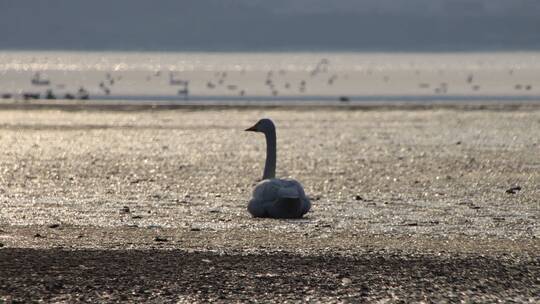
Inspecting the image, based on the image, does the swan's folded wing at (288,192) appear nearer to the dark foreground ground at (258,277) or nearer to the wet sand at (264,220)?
the wet sand at (264,220)

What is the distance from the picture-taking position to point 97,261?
12148 millimetres

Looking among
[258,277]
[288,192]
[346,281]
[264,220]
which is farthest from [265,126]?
[346,281]

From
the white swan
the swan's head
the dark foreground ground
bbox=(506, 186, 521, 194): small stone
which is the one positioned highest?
the swan's head

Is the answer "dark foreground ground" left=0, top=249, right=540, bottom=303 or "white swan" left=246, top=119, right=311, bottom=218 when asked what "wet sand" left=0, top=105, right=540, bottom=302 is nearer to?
"dark foreground ground" left=0, top=249, right=540, bottom=303

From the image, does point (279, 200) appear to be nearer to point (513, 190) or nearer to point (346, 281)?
point (346, 281)

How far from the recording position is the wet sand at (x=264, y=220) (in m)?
11.4

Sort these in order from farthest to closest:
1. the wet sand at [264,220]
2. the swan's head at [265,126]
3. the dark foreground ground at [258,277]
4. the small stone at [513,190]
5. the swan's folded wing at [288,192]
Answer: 1. the small stone at [513,190]
2. the swan's head at [265,126]
3. the swan's folded wing at [288,192]
4. the wet sand at [264,220]
5. the dark foreground ground at [258,277]

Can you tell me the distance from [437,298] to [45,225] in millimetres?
5086

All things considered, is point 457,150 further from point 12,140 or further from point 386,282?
point 386,282

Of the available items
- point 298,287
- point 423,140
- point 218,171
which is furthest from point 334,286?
point 423,140

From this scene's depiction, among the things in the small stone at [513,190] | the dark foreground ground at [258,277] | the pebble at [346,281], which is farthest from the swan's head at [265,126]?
the pebble at [346,281]

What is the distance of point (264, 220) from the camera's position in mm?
15484

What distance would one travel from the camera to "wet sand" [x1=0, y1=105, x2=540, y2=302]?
11.4 meters

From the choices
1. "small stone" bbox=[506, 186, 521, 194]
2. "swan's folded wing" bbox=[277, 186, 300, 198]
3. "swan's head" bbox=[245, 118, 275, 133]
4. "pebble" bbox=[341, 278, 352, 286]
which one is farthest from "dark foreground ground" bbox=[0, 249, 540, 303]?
"small stone" bbox=[506, 186, 521, 194]
